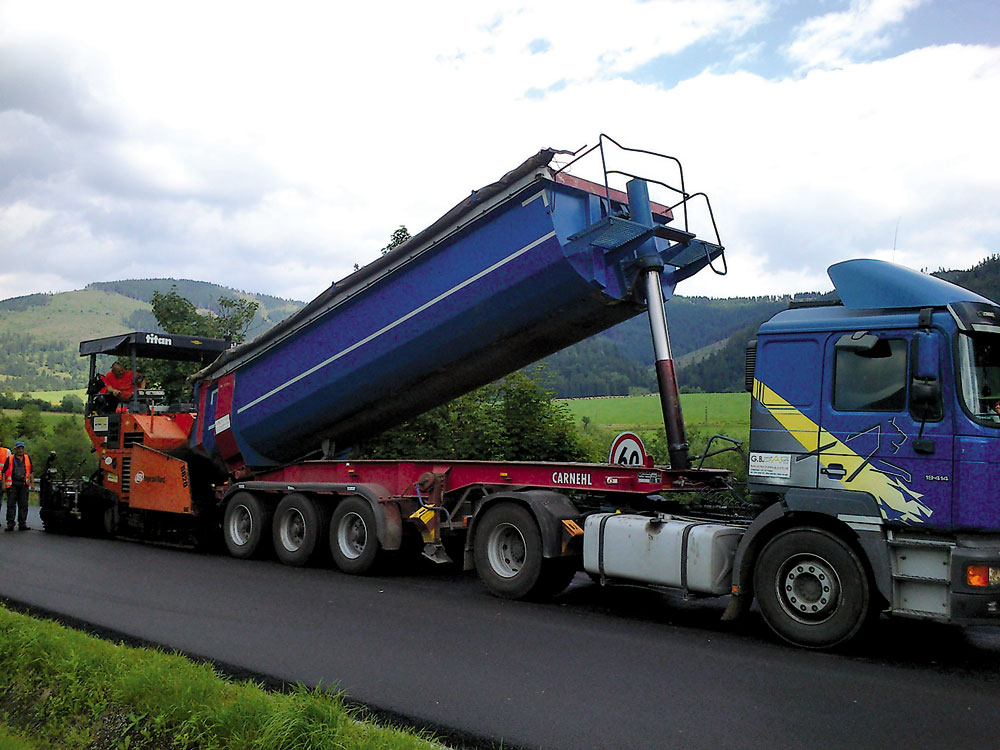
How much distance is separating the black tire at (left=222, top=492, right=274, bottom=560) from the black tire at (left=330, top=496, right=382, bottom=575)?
1.31m

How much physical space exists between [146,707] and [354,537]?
5.60 metres

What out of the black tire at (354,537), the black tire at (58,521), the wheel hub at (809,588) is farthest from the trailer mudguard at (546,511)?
the black tire at (58,521)

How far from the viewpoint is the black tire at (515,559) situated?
823 centimetres

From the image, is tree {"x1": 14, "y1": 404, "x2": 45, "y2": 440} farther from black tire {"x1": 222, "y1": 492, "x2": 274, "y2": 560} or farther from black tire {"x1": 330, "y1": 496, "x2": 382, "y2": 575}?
black tire {"x1": 330, "y1": 496, "x2": 382, "y2": 575}

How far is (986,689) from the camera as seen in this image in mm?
5488

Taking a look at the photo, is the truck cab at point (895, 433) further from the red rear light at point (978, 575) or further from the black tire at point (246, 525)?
the black tire at point (246, 525)

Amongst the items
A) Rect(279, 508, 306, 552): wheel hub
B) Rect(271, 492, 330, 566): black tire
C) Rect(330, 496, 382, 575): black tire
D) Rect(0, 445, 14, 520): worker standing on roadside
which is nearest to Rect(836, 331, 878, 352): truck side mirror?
Rect(330, 496, 382, 575): black tire

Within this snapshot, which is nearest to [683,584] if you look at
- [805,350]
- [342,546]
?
[805,350]

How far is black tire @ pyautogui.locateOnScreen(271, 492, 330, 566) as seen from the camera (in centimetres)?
1059

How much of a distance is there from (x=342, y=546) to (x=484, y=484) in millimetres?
2252

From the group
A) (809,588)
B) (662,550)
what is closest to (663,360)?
(662,550)

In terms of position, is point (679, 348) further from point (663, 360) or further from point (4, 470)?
point (4, 470)

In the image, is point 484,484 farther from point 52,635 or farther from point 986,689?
point 986,689

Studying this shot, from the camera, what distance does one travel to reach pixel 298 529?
11.0m
